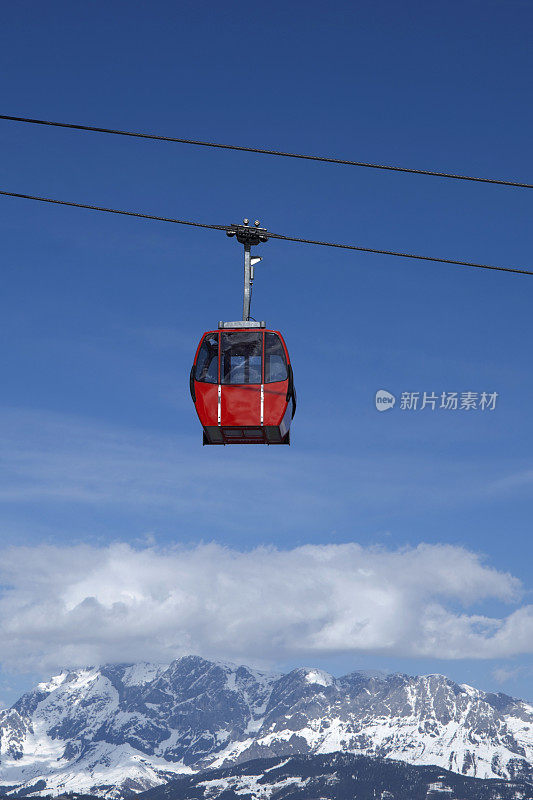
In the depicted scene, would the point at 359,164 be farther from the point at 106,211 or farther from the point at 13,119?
the point at 13,119

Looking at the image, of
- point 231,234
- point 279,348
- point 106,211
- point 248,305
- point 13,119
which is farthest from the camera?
point 279,348

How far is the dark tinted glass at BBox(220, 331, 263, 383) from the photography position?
92.2 feet

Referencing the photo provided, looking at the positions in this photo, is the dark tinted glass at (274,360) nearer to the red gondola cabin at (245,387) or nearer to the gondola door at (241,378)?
the red gondola cabin at (245,387)

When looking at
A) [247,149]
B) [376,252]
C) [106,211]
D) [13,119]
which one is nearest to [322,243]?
[376,252]

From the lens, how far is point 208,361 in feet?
95.0

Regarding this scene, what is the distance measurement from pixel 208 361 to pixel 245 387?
1447 millimetres

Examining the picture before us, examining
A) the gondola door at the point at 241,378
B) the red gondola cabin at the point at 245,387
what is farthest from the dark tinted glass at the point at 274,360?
the gondola door at the point at 241,378

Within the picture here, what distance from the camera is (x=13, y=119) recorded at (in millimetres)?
20406

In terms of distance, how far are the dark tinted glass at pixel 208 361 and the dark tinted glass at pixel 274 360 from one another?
1.57 metres

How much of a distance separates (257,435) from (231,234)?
21.7 ft

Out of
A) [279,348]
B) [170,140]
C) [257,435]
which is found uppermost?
[170,140]

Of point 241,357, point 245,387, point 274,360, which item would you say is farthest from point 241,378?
point 274,360

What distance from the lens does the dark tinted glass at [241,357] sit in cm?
2811

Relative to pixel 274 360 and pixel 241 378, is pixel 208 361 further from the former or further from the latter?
pixel 274 360
